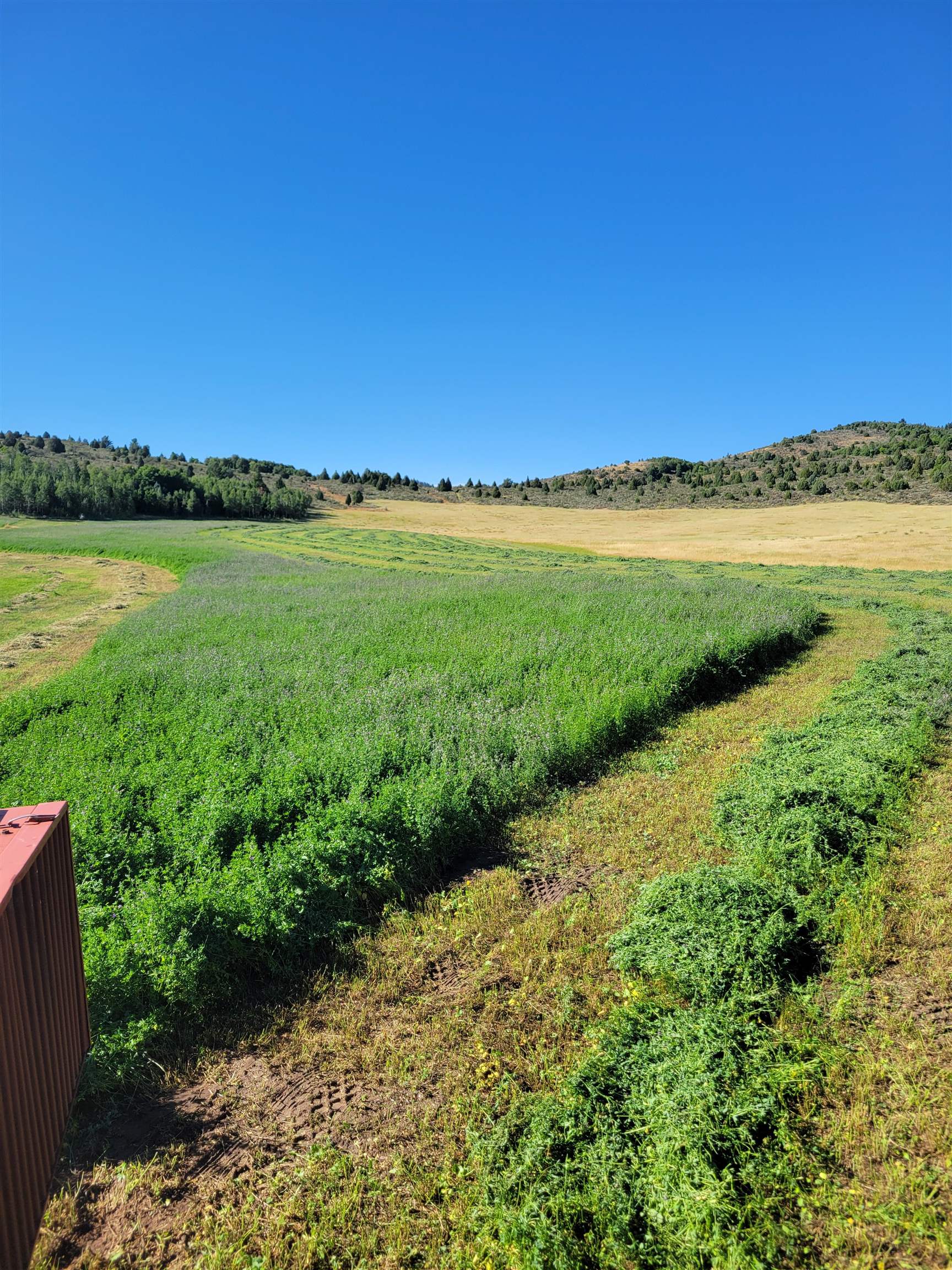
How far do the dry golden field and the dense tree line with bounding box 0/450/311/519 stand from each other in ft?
39.3

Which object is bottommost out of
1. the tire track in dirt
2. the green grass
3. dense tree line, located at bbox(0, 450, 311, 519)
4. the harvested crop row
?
the tire track in dirt

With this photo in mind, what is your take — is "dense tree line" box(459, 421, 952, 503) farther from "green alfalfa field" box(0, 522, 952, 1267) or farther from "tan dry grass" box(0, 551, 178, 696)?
"green alfalfa field" box(0, 522, 952, 1267)

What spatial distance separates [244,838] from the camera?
22.2 feet

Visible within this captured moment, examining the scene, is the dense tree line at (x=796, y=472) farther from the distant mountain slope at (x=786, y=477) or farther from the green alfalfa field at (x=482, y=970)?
the green alfalfa field at (x=482, y=970)

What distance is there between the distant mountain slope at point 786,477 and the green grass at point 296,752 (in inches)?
2631

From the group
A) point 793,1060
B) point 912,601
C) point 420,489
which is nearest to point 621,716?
point 793,1060

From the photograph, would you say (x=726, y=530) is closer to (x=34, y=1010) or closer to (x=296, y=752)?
(x=296, y=752)

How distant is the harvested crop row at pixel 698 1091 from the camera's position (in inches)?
126

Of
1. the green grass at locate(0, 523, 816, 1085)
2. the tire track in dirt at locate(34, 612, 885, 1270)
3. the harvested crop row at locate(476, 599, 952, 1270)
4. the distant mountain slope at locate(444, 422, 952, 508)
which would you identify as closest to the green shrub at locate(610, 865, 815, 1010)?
the harvested crop row at locate(476, 599, 952, 1270)

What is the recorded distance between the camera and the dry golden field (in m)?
44.8

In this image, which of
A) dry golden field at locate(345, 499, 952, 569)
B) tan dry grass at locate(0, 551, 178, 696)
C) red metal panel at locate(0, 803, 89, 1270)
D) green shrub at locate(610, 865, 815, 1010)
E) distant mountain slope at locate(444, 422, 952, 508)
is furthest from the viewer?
distant mountain slope at locate(444, 422, 952, 508)

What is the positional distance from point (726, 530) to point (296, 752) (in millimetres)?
62688

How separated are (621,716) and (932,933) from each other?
5.48 m

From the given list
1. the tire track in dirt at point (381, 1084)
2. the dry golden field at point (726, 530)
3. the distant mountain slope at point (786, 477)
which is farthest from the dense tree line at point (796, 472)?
Answer: the tire track in dirt at point (381, 1084)
